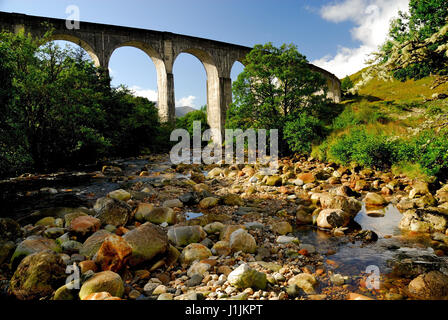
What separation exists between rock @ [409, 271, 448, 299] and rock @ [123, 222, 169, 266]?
298 cm

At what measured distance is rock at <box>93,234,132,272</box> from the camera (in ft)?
9.83

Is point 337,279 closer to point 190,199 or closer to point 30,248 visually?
point 30,248

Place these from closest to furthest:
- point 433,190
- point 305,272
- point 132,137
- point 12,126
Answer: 1. point 305,272
2. point 433,190
3. point 12,126
4. point 132,137

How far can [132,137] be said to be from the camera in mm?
18734

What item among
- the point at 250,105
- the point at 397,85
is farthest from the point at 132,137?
the point at 397,85

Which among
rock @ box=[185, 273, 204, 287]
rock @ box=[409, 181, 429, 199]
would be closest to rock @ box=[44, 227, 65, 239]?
rock @ box=[185, 273, 204, 287]

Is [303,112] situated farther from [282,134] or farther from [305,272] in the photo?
[305,272]

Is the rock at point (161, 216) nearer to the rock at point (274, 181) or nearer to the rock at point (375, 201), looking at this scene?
the rock at point (274, 181)

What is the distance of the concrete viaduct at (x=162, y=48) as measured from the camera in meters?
17.9

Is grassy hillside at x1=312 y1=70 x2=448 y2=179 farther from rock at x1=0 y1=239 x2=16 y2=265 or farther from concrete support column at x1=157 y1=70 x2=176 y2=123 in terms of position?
concrete support column at x1=157 y1=70 x2=176 y2=123

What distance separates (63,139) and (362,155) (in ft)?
40.8

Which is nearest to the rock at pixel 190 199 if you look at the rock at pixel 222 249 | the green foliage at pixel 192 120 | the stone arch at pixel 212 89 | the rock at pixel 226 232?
the rock at pixel 226 232

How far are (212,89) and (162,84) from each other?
523 cm

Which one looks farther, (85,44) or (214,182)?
(85,44)
